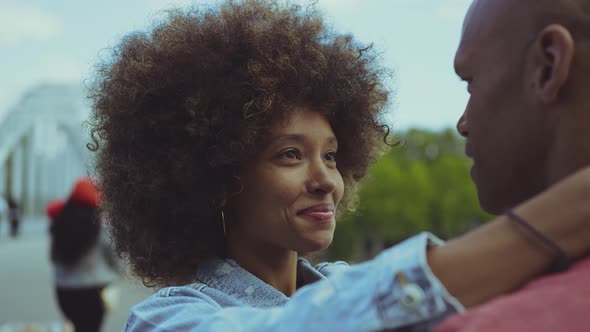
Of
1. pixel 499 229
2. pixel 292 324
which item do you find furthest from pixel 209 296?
pixel 499 229

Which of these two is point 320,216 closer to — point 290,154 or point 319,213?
point 319,213

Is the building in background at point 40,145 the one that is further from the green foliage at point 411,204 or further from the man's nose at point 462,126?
the man's nose at point 462,126

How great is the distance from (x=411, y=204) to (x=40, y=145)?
26.6m

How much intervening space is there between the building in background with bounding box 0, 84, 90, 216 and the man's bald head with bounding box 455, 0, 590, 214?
119 ft

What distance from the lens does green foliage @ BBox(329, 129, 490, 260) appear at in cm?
4962

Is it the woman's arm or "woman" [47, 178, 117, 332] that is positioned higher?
the woman's arm

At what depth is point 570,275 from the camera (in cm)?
112

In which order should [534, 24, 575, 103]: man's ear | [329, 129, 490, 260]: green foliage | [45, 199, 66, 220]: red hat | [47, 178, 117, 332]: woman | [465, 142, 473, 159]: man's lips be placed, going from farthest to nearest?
[329, 129, 490, 260]: green foliage, [45, 199, 66, 220]: red hat, [47, 178, 117, 332]: woman, [465, 142, 473, 159]: man's lips, [534, 24, 575, 103]: man's ear

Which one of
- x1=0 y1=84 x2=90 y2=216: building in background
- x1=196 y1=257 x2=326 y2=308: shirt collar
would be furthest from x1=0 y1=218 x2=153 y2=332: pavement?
x1=0 y1=84 x2=90 y2=216: building in background

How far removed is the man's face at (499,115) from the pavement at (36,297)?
6.01ft

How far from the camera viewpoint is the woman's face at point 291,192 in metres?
2.30

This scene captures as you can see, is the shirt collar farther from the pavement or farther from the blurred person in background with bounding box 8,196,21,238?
the blurred person in background with bounding box 8,196,21,238

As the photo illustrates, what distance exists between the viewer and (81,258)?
7.38 metres

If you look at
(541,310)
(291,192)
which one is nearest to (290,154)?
(291,192)
